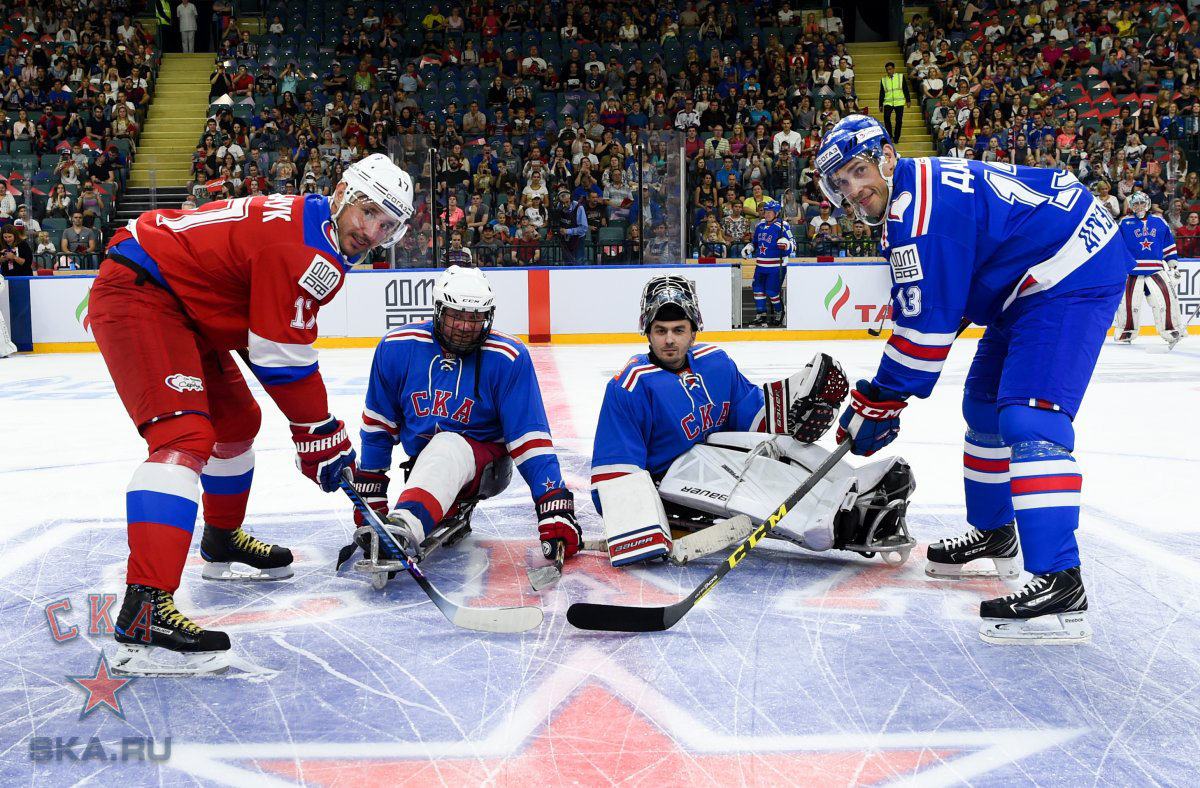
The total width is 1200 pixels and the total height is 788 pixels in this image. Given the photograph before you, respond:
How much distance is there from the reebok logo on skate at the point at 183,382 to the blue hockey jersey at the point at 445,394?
85 centimetres

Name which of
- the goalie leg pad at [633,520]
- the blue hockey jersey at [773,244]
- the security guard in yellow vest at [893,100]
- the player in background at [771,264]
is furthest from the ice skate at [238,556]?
the security guard in yellow vest at [893,100]

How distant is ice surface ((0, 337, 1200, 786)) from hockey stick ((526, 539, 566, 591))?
1.9 inches

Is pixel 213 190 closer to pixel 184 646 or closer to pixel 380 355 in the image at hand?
pixel 380 355

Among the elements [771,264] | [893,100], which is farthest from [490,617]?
[893,100]

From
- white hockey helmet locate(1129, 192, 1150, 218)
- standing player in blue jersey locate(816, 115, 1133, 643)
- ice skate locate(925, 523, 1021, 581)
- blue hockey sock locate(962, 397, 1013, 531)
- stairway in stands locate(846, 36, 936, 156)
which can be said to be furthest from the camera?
stairway in stands locate(846, 36, 936, 156)

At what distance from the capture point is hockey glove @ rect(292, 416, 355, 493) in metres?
2.74

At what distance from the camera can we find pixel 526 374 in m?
3.47

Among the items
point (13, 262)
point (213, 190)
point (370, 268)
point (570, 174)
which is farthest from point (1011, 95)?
point (13, 262)

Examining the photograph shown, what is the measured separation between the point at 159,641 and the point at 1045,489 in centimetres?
210

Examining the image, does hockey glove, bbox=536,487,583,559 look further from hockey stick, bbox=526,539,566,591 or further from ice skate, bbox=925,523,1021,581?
ice skate, bbox=925,523,1021,581

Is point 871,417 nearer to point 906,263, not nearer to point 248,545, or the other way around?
point 906,263

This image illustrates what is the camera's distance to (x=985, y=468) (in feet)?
10.1

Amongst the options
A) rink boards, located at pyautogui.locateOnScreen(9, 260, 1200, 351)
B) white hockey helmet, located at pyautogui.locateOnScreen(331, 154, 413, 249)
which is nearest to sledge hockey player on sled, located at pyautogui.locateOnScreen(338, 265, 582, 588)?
white hockey helmet, located at pyautogui.locateOnScreen(331, 154, 413, 249)

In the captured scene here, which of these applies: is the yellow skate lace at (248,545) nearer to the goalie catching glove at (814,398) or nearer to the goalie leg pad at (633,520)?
the goalie leg pad at (633,520)
